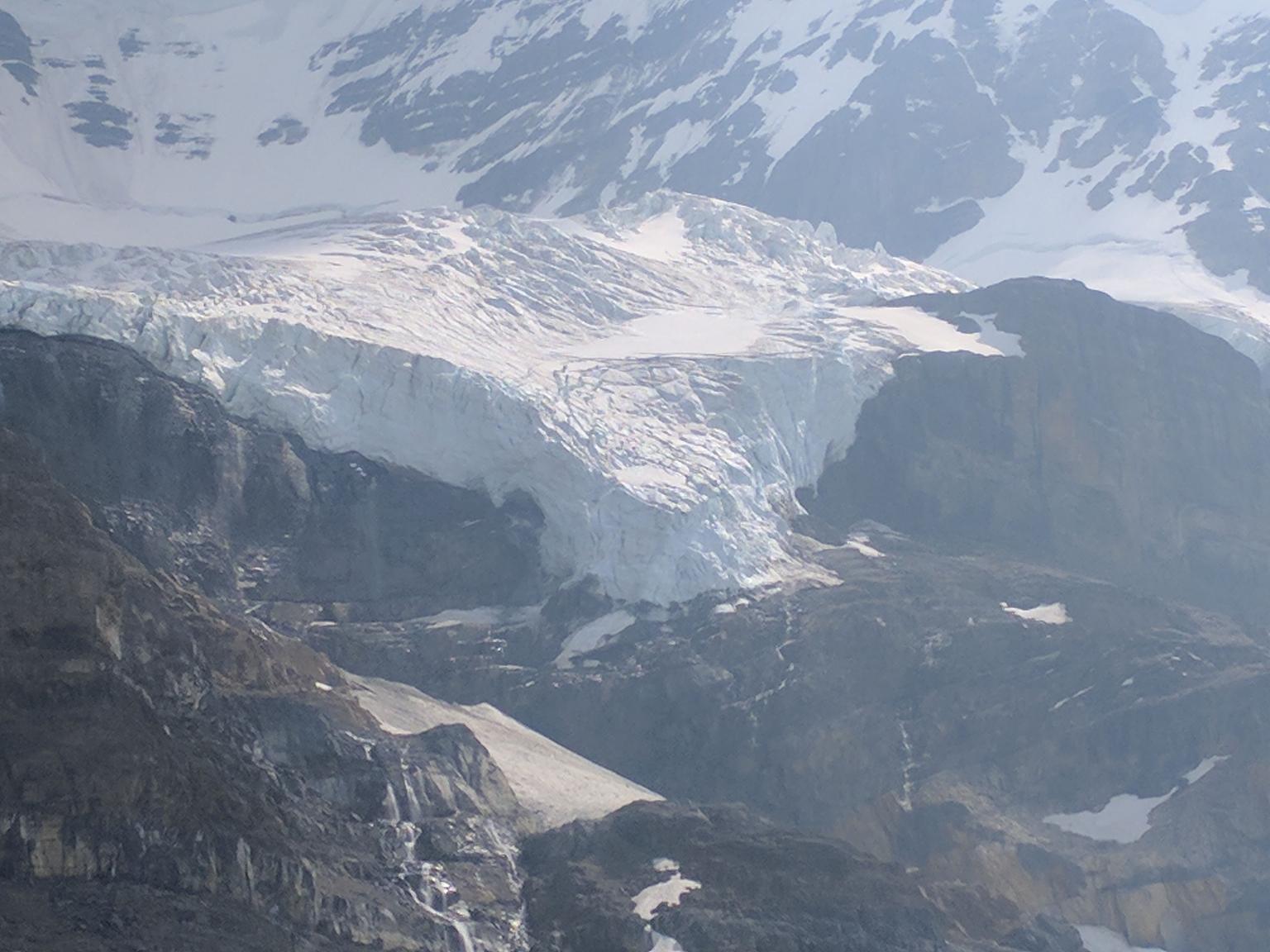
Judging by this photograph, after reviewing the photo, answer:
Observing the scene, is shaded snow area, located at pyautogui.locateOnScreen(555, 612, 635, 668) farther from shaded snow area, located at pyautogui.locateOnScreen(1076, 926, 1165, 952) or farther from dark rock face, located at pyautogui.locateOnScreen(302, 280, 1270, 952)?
shaded snow area, located at pyautogui.locateOnScreen(1076, 926, 1165, 952)

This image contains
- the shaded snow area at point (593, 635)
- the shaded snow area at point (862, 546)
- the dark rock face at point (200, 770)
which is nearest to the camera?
the dark rock face at point (200, 770)

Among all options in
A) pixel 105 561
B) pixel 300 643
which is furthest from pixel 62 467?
pixel 105 561

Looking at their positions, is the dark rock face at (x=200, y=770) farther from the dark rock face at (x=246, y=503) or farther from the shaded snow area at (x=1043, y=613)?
the shaded snow area at (x=1043, y=613)

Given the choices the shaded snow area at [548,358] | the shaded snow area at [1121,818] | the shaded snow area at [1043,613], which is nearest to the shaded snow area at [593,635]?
the shaded snow area at [548,358]

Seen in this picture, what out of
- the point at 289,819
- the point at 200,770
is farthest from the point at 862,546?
the point at 200,770

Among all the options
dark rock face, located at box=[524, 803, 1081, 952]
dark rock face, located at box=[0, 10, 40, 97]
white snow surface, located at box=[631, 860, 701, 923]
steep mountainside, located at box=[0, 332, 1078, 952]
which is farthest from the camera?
dark rock face, located at box=[0, 10, 40, 97]

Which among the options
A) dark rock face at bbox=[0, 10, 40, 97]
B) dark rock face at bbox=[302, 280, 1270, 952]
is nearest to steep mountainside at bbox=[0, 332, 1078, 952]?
dark rock face at bbox=[302, 280, 1270, 952]
